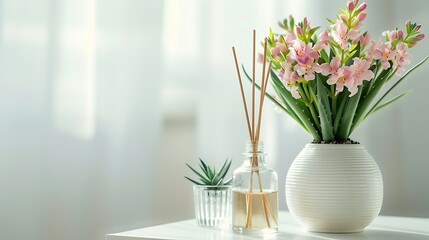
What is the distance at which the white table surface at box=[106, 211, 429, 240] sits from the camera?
1.17 metres

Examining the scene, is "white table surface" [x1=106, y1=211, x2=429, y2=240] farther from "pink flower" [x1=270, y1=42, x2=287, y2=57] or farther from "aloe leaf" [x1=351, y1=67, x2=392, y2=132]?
"pink flower" [x1=270, y1=42, x2=287, y2=57]

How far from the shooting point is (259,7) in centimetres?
176

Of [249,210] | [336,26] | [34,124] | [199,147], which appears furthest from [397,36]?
[34,124]

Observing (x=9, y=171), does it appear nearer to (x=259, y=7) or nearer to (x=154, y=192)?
(x=154, y=192)

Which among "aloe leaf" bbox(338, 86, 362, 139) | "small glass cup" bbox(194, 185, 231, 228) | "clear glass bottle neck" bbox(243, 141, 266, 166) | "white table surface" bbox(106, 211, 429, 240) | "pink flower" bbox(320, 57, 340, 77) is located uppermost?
"pink flower" bbox(320, 57, 340, 77)

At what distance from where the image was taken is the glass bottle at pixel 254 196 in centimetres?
121

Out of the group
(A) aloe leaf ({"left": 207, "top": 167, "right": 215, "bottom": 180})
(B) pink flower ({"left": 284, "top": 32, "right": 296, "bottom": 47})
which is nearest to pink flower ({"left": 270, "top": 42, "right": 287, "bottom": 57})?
(B) pink flower ({"left": 284, "top": 32, "right": 296, "bottom": 47})

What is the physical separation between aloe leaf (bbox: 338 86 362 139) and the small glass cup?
277 mm

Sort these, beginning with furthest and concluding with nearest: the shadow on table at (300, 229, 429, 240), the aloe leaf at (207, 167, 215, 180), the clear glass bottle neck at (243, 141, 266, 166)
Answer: the aloe leaf at (207, 167, 215, 180)
the clear glass bottle neck at (243, 141, 266, 166)
the shadow on table at (300, 229, 429, 240)

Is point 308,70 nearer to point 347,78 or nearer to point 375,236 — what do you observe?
point 347,78

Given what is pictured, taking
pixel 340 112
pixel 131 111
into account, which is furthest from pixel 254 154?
pixel 131 111

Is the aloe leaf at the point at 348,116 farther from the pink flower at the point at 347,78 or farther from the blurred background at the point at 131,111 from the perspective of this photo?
the blurred background at the point at 131,111

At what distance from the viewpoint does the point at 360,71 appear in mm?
1162

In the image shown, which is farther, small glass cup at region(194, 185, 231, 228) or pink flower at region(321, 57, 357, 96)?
small glass cup at region(194, 185, 231, 228)
